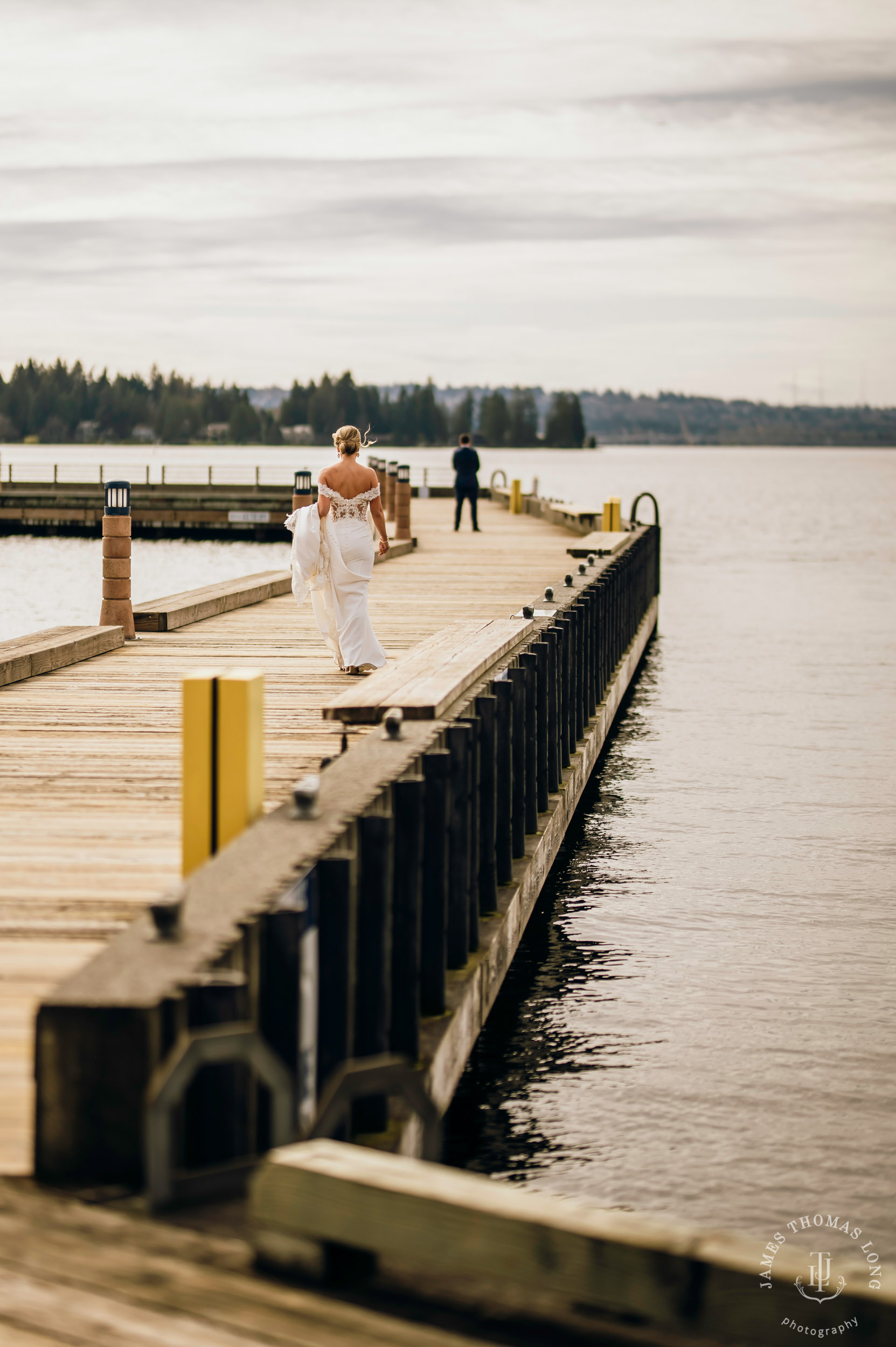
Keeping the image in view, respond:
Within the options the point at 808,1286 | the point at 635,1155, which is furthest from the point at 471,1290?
the point at 635,1155

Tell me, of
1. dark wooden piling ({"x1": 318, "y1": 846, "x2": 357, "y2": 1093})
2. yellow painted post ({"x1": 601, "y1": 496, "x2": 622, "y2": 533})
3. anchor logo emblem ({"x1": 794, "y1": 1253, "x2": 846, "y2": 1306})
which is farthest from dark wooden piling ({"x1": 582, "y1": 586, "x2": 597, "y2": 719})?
yellow painted post ({"x1": 601, "y1": 496, "x2": 622, "y2": 533})

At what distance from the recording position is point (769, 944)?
34.5 feet

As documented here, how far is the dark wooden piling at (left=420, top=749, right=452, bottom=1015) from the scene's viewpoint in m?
6.49

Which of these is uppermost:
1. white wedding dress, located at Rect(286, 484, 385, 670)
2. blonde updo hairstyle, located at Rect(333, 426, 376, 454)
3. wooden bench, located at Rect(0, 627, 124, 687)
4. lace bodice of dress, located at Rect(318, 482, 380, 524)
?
blonde updo hairstyle, located at Rect(333, 426, 376, 454)

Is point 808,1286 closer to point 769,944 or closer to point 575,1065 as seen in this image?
point 575,1065

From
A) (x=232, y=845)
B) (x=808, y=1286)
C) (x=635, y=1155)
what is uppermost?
(x=232, y=845)

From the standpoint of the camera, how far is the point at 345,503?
11594mm

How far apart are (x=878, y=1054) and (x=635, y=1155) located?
2.05m

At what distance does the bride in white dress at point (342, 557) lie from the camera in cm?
1148

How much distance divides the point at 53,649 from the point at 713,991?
5547mm

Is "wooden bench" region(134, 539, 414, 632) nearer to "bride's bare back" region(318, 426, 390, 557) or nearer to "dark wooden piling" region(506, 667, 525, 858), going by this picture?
"bride's bare back" region(318, 426, 390, 557)

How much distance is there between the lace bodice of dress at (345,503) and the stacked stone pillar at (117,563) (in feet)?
7.51

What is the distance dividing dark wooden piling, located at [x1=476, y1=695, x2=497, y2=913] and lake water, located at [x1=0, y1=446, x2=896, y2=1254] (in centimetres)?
91

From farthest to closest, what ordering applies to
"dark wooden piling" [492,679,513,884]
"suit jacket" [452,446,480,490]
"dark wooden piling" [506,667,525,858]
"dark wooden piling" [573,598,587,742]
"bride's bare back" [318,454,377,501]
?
"suit jacket" [452,446,480,490]
"dark wooden piling" [573,598,587,742]
"bride's bare back" [318,454,377,501]
"dark wooden piling" [506,667,525,858]
"dark wooden piling" [492,679,513,884]
